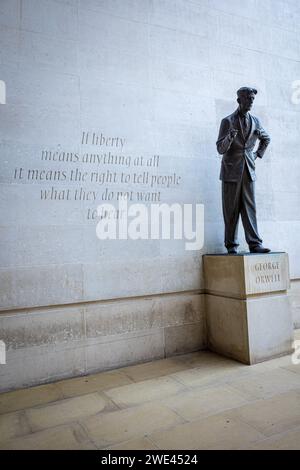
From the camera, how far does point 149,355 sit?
4.30 metres

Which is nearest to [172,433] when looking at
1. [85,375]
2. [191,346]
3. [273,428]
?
[273,428]

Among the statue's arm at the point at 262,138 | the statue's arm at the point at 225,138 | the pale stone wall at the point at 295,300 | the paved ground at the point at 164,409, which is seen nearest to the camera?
the paved ground at the point at 164,409

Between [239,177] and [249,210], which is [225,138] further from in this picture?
[249,210]

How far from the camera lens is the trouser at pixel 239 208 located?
444cm

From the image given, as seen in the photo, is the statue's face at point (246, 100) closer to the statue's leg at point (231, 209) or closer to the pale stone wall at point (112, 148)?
the pale stone wall at point (112, 148)

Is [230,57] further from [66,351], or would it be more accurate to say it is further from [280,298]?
[66,351]

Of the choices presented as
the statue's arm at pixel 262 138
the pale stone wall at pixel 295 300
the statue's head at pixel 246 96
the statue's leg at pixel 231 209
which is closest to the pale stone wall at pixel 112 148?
the pale stone wall at pixel 295 300

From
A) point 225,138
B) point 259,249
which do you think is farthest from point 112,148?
point 259,249

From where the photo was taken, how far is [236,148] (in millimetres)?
4449

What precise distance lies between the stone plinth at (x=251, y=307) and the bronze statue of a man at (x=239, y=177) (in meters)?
0.32

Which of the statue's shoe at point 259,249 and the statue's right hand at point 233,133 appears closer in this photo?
the statue's right hand at point 233,133

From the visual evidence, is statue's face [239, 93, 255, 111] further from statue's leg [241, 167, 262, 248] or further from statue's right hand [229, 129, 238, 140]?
statue's leg [241, 167, 262, 248]

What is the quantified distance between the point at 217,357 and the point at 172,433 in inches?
74.5

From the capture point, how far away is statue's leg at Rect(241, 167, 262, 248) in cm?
443
